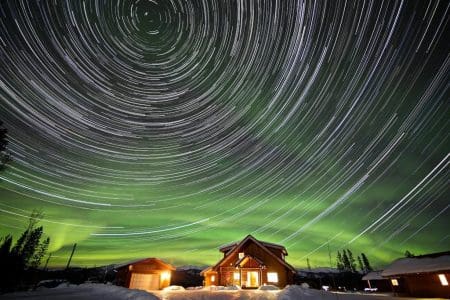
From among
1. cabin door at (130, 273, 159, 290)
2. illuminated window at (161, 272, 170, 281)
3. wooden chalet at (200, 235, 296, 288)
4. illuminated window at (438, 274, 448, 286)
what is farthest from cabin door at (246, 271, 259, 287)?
illuminated window at (438, 274, 448, 286)

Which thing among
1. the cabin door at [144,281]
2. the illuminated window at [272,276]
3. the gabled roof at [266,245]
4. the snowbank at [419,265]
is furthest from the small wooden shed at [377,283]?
the cabin door at [144,281]

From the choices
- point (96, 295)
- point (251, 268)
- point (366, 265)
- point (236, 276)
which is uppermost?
point (366, 265)

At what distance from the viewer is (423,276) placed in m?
26.4

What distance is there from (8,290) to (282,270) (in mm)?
25502

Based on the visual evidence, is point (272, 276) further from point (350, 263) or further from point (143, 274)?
point (350, 263)

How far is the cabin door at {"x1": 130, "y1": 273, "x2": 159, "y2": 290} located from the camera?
1172 inches

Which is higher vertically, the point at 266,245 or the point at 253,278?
the point at 266,245

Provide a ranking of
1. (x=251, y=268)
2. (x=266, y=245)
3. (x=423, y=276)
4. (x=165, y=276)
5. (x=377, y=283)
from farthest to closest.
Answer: (x=377, y=283) → (x=266, y=245) → (x=165, y=276) → (x=251, y=268) → (x=423, y=276)

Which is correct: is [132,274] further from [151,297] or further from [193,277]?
[193,277]

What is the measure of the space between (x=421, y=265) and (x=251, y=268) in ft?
61.0

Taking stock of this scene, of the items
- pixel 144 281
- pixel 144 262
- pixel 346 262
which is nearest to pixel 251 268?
pixel 144 281

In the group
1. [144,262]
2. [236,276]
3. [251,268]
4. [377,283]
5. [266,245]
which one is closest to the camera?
[251,268]

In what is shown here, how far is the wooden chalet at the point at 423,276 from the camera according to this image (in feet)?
80.7

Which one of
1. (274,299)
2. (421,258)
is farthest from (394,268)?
(274,299)
